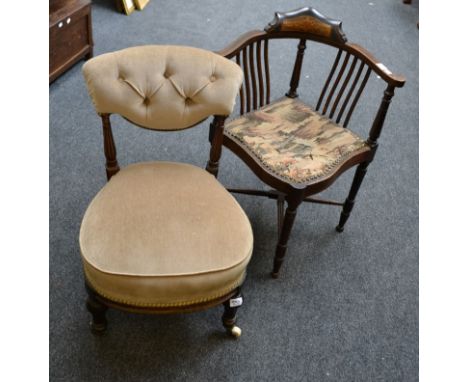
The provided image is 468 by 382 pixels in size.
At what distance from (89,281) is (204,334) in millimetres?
456

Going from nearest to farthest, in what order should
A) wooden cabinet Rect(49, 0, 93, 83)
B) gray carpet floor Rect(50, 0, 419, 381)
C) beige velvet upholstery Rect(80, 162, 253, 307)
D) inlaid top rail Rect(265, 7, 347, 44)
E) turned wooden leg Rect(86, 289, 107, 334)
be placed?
beige velvet upholstery Rect(80, 162, 253, 307)
turned wooden leg Rect(86, 289, 107, 334)
gray carpet floor Rect(50, 0, 419, 381)
inlaid top rail Rect(265, 7, 347, 44)
wooden cabinet Rect(49, 0, 93, 83)

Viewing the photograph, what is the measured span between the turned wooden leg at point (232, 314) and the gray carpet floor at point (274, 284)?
41 millimetres

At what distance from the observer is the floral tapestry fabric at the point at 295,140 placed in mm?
1541

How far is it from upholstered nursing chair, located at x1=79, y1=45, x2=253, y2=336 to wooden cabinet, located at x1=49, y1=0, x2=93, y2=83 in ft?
3.65

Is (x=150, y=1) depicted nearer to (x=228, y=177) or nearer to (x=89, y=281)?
(x=228, y=177)

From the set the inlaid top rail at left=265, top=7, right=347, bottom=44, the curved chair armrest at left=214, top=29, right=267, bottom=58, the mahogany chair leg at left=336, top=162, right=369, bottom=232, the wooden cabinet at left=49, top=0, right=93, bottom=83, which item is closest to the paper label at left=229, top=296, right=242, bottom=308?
the mahogany chair leg at left=336, top=162, right=369, bottom=232

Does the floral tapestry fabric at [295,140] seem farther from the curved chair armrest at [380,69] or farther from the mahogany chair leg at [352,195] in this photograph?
the curved chair armrest at [380,69]

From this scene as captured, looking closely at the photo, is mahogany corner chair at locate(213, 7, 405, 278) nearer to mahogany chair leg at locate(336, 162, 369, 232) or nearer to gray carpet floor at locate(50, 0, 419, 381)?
Answer: mahogany chair leg at locate(336, 162, 369, 232)

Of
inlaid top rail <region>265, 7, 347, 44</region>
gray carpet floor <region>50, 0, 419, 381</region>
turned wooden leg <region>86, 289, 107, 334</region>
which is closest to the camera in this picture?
turned wooden leg <region>86, 289, 107, 334</region>

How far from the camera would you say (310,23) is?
1.68 metres

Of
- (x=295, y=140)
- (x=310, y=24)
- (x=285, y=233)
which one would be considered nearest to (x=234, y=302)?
(x=285, y=233)

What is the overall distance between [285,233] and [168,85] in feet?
2.06

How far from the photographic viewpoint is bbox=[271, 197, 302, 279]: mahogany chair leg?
1.52 m

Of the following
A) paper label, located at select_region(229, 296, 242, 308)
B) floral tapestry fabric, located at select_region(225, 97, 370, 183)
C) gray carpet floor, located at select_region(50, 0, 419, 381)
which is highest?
floral tapestry fabric, located at select_region(225, 97, 370, 183)
